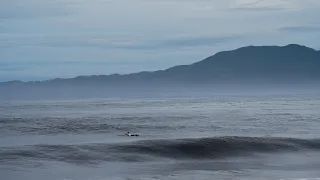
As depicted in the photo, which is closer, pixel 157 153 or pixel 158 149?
pixel 157 153

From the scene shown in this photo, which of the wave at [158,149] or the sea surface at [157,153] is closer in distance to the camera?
the sea surface at [157,153]

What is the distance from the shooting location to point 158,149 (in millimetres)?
31562

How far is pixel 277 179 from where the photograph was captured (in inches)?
880

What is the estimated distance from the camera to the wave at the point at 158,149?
2834cm

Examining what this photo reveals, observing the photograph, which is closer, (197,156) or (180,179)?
(180,179)

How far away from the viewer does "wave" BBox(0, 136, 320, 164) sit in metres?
28.3

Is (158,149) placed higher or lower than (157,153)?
higher

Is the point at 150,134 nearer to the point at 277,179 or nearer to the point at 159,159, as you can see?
the point at 159,159

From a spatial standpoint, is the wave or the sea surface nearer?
the sea surface

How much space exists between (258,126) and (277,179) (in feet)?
78.8

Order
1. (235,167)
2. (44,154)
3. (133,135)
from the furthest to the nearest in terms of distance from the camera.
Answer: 1. (133,135)
2. (44,154)
3. (235,167)

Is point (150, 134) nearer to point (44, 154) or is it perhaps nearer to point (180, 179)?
point (44, 154)

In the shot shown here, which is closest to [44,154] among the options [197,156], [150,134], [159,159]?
[159,159]

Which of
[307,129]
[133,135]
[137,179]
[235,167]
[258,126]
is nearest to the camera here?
[137,179]
